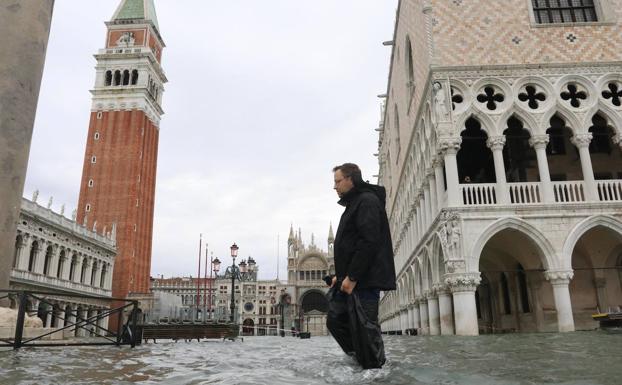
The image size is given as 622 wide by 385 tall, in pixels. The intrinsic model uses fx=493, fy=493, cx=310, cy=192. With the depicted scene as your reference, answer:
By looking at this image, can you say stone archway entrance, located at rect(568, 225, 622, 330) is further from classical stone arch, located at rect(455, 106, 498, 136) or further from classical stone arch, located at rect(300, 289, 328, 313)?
classical stone arch, located at rect(300, 289, 328, 313)

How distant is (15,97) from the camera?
6.17 metres

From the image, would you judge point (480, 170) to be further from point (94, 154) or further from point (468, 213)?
point (94, 154)

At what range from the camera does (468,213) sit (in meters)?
13.0

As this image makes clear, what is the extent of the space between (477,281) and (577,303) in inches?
165

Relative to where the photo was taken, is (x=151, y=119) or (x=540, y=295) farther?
(x=151, y=119)

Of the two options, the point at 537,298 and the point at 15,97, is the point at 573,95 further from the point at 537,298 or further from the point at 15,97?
the point at 15,97

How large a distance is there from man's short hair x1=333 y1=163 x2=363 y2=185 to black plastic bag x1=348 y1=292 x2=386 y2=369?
1.00 m

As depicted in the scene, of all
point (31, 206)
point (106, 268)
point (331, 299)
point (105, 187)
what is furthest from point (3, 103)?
point (105, 187)

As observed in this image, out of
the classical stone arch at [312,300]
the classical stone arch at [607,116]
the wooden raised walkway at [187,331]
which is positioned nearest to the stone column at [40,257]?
the wooden raised walkway at [187,331]

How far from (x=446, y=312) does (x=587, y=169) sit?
550 centimetres

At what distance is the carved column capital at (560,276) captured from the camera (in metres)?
12.6

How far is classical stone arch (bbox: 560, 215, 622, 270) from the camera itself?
500 inches

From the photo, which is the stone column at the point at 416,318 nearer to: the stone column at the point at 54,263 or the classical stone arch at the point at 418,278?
the classical stone arch at the point at 418,278

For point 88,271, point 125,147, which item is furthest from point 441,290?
point 125,147
